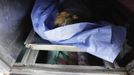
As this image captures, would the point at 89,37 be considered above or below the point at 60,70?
above

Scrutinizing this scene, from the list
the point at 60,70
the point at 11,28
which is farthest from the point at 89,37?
the point at 11,28

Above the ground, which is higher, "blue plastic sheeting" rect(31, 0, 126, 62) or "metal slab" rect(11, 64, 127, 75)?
"blue plastic sheeting" rect(31, 0, 126, 62)

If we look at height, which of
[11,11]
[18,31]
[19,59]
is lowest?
[19,59]

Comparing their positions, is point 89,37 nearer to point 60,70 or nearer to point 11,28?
point 60,70

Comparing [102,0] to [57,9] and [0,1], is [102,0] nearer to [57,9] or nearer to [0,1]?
[57,9]

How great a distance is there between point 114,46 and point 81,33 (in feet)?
0.59

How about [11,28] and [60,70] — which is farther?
[11,28]

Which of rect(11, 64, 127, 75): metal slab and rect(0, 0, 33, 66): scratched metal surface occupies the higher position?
rect(0, 0, 33, 66): scratched metal surface

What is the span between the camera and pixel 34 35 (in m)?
1.17

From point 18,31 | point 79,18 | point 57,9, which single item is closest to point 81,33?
point 79,18

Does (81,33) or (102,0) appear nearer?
(81,33)

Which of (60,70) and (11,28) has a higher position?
(11,28)

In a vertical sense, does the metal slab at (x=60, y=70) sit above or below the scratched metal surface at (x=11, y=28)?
below

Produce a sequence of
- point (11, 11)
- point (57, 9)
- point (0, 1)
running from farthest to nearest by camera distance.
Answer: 1. point (57, 9)
2. point (11, 11)
3. point (0, 1)
